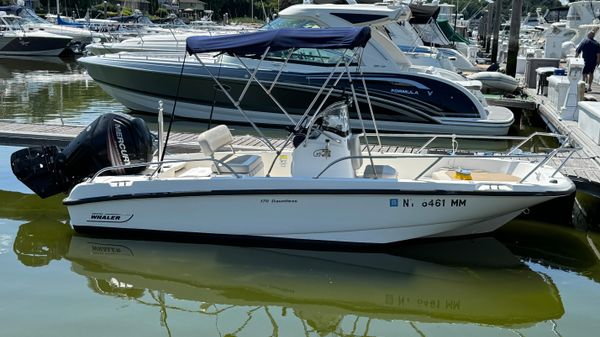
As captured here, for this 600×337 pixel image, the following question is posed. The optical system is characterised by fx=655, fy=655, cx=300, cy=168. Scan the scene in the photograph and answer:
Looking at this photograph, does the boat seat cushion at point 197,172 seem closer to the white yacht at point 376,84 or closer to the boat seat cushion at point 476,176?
the boat seat cushion at point 476,176

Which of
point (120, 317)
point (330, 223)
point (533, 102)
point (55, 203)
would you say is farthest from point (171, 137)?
point (533, 102)

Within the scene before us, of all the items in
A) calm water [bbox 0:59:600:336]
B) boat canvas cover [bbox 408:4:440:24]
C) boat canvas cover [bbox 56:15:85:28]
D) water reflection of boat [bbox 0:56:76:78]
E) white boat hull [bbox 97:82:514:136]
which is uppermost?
boat canvas cover [bbox 408:4:440:24]

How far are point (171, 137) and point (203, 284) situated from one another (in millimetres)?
4872

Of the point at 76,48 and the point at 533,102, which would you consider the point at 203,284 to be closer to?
the point at 533,102

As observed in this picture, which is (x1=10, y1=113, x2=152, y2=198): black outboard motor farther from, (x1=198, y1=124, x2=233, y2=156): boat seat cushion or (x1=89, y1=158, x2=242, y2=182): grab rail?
(x1=198, y1=124, x2=233, y2=156): boat seat cushion

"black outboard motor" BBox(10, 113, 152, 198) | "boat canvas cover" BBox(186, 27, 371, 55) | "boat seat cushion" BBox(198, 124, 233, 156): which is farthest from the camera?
"black outboard motor" BBox(10, 113, 152, 198)

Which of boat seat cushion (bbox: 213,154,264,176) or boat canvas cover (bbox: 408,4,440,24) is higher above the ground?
boat canvas cover (bbox: 408,4,440,24)

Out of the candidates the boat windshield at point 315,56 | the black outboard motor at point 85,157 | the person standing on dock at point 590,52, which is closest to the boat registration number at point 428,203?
the black outboard motor at point 85,157

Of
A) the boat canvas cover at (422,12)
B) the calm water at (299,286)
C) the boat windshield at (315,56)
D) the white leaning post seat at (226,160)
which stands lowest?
the calm water at (299,286)

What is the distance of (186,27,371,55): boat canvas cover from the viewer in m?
6.60

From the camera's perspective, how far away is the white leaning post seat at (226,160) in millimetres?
7133

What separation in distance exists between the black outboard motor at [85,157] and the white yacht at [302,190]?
0.02 m

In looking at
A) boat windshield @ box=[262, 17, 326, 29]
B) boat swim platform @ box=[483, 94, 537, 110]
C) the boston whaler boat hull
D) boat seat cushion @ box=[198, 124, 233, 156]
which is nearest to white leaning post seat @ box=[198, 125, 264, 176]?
boat seat cushion @ box=[198, 124, 233, 156]

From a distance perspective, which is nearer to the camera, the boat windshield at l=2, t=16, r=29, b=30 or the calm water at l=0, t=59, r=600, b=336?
the calm water at l=0, t=59, r=600, b=336
